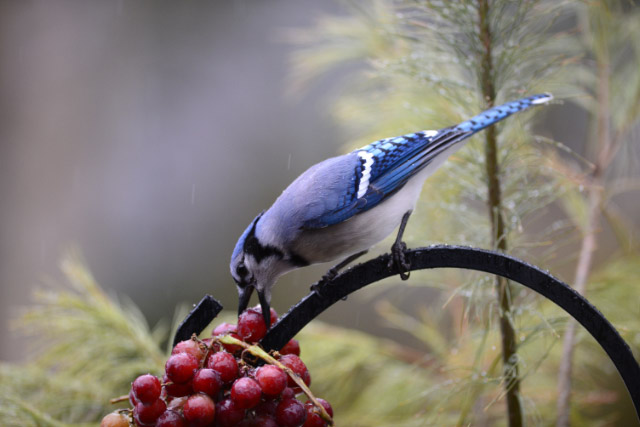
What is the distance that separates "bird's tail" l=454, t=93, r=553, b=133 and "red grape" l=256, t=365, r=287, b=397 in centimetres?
48

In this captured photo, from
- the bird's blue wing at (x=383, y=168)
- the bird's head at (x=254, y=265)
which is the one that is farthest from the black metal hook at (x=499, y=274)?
the bird's blue wing at (x=383, y=168)

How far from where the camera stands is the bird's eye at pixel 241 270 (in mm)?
901

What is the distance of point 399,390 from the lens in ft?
4.40

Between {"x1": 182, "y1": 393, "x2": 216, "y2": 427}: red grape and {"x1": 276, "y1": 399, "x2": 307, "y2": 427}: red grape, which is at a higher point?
{"x1": 182, "y1": 393, "x2": 216, "y2": 427}: red grape

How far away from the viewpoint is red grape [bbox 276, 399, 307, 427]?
25.2 inches

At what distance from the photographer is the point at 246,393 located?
2.02 ft

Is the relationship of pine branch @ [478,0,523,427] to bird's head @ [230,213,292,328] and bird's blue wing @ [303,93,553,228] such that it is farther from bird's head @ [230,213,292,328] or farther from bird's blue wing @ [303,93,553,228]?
bird's head @ [230,213,292,328]

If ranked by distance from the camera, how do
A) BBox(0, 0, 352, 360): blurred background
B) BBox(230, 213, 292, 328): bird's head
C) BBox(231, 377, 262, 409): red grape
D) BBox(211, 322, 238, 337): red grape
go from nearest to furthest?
BBox(231, 377, 262, 409): red grape
BBox(211, 322, 238, 337): red grape
BBox(230, 213, 292, 328): bird's head
BBox(0, 0, 352, 360): blurred background

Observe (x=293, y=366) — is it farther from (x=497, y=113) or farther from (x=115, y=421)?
(x=497, y=113)

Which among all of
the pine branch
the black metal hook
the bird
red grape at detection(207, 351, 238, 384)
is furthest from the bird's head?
the pine branch

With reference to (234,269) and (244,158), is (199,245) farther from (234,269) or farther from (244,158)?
(234,269)

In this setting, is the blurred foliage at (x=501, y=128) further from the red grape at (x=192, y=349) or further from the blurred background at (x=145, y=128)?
the blurred background at (x=145, y=128)

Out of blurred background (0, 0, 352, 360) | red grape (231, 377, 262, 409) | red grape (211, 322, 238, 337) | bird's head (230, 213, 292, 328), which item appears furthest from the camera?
blurred background (0, 0, 352, 360)

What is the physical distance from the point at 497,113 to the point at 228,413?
1.87ft
